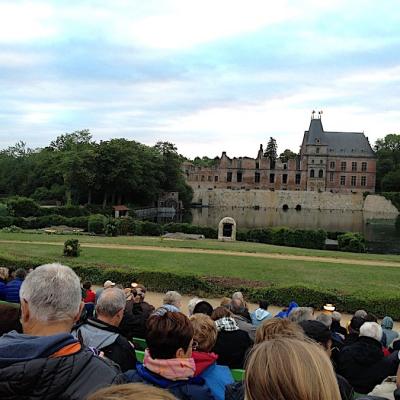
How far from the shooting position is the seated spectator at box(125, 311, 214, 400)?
2531 millimetres

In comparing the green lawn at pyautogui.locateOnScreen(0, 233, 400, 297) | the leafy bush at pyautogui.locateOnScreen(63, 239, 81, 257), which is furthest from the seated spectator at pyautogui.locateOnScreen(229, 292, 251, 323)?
the leafy bush at pyautogui.locateOnScreen(63, 239, 81, 257)

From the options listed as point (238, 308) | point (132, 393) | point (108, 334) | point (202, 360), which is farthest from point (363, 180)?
point (132, 393)

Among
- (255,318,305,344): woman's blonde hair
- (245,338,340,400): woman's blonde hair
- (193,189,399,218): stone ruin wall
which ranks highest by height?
(193,189,399,218): stone ruin wall

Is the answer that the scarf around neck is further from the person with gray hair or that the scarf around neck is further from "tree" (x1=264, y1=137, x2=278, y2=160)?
"tree" (x1=264, y1=137, x2=278, y2=160)

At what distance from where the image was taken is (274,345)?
5.13 ft

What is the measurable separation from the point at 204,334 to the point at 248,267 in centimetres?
1133

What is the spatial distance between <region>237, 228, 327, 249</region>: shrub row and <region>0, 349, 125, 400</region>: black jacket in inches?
1012

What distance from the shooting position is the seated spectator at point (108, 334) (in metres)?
3.24

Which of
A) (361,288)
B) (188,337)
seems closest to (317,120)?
(361,288)

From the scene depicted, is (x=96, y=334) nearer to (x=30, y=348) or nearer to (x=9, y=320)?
(x=9, y=320)

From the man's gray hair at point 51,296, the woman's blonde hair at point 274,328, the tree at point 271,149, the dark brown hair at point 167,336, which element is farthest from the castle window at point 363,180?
the man's gray hair at point 51,296

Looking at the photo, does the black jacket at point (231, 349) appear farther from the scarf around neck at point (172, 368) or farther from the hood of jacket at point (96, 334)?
the scarf around neck at point (172, 368)

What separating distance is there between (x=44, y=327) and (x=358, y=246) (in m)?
25.3

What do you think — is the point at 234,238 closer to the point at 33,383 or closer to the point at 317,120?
the point at 33,383
